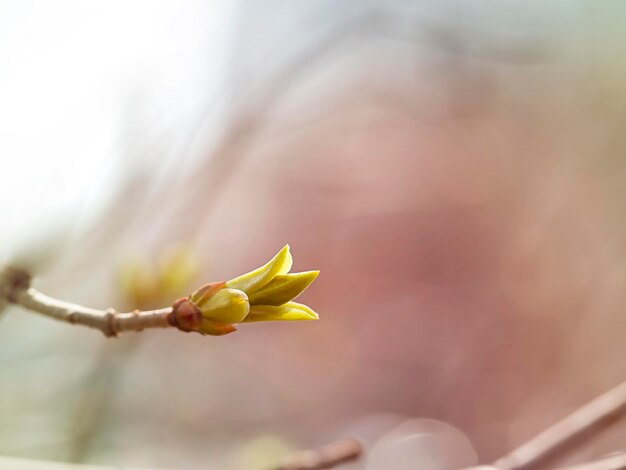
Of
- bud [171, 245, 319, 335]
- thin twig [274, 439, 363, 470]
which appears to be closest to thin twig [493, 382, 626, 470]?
thin twig [274, 439, 363, 470]

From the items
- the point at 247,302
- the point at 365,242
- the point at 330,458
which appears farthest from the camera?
the point at 365,242

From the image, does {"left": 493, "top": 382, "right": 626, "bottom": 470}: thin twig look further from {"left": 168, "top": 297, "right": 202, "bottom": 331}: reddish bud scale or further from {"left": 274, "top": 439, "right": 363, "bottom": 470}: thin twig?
{"left": 168, "top": 297, "right": 202, "bottom": 331}: reddish bud scale

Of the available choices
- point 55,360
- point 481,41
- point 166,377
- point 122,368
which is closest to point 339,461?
point 122,368

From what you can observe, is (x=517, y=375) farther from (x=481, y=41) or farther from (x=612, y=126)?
(x=481, y=41)

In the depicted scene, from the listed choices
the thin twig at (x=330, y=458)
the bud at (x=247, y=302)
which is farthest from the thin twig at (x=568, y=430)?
the bud at (x=247, y=302)

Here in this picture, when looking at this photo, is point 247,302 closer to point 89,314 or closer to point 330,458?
point 89,314

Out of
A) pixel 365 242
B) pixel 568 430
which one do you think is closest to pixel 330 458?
pixel 568 430
